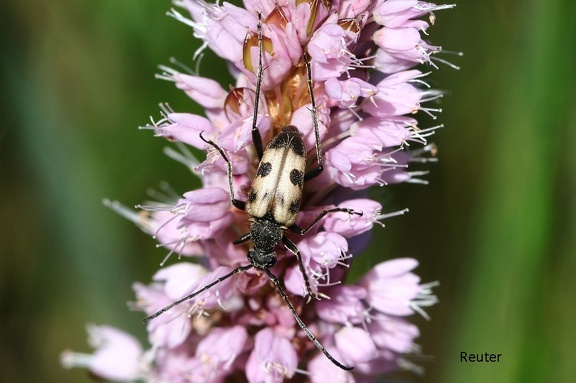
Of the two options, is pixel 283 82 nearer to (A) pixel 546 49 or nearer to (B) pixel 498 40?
(A) pixel 546 49

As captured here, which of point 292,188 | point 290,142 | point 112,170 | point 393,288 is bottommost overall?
point 393,288

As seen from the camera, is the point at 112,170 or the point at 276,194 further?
the point at 112,170

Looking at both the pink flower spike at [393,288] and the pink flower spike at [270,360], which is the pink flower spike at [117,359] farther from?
the pink flower spike at [393,288]

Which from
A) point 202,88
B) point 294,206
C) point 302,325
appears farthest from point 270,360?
point 202,88

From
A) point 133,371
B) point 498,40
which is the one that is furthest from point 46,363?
point 498,40

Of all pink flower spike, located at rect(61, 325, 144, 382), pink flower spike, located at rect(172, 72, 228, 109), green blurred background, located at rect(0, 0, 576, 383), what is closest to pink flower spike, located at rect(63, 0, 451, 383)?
pink flower spike, located at rect(172, 72, 228, 109)

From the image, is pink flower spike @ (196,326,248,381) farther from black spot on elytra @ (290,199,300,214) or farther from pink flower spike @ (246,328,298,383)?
black spot on elytra @ (290,199,300,214)

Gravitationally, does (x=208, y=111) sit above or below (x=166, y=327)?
above

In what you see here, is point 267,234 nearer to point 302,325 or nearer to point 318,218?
point 318,218
